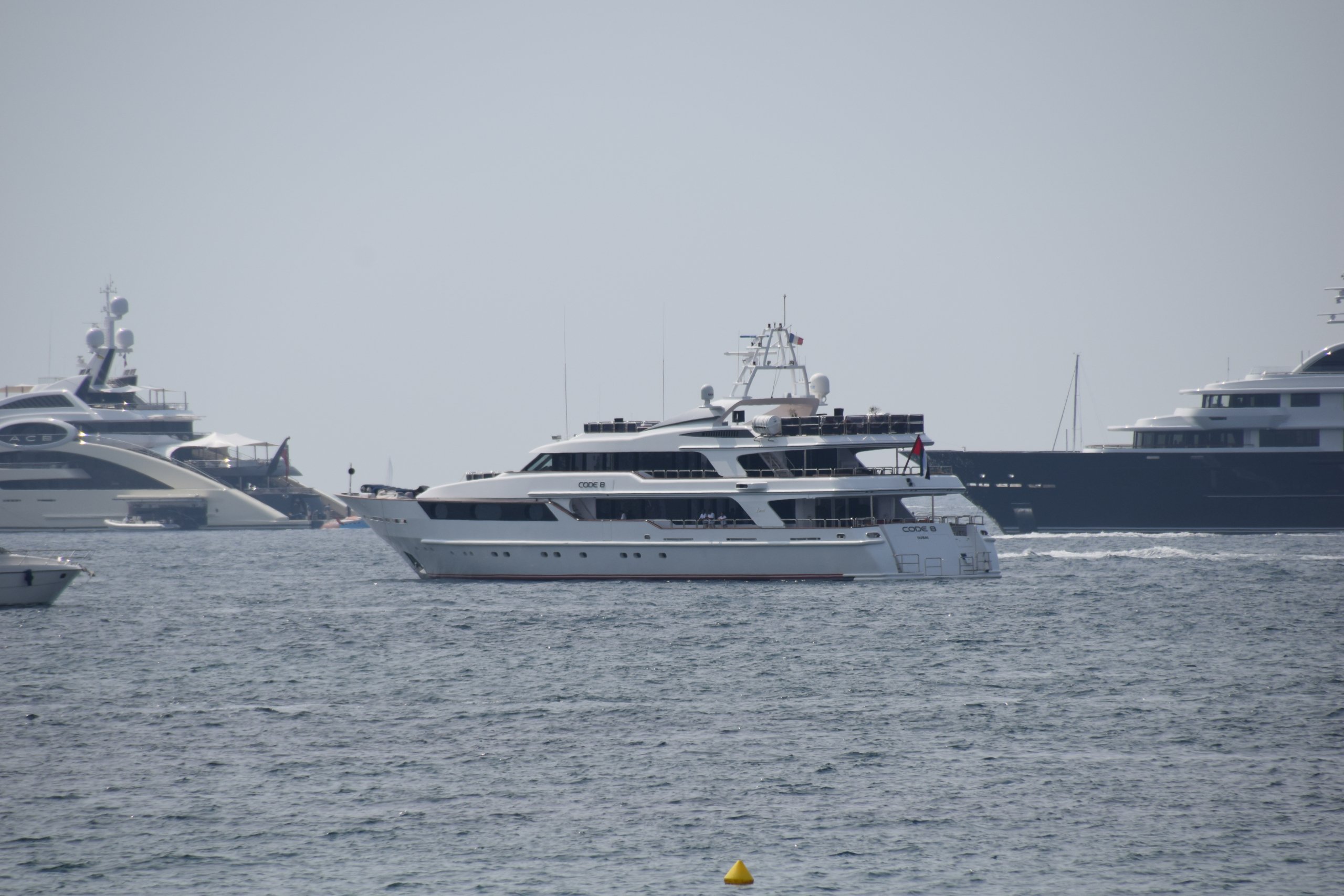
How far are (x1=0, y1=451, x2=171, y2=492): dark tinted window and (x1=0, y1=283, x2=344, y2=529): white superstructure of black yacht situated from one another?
64 millimetres

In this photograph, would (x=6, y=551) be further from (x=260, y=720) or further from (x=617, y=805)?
(x=617, y=805)

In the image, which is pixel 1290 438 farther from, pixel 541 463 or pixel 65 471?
pixel 65 471

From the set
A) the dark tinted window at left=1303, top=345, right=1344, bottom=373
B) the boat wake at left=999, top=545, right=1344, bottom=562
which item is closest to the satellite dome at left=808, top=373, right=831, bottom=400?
the boat wake at left=999, top=545, right=1344, bottom=562

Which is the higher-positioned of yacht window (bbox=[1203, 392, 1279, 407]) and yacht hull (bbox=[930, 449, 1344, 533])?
yacht window (bbox=[1203, 392, 1279, 407])

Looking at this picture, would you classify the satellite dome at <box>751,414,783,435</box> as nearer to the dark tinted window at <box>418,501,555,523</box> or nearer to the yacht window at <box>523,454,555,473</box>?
the yacht window at <box>523,454,555,473</box>

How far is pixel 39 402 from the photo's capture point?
132 m

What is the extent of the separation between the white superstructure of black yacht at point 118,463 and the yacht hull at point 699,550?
287 feet

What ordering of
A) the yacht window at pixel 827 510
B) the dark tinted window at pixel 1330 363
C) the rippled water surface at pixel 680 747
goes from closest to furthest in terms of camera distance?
the rippled water surface at pixel 680 747 < the yacht window at pixel 827 510 < the dark tinted window at pixel 1330 363

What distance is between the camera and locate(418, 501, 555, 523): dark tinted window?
157 feet

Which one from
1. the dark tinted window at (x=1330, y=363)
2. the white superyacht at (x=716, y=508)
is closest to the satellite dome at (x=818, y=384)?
the white superyacht at (x=716, y=508)

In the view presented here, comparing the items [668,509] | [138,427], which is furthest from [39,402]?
[668,509]

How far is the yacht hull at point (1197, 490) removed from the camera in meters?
80.1

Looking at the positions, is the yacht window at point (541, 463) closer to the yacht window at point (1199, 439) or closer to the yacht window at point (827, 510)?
the yacht window at point (827, 510)

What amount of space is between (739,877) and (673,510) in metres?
31.0
